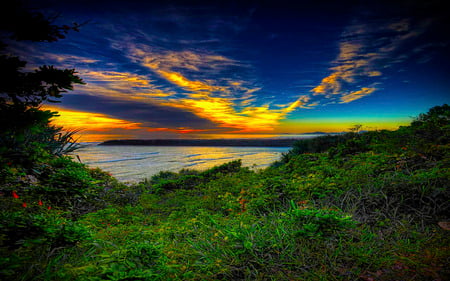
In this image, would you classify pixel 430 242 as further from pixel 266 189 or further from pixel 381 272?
pixel 266 189

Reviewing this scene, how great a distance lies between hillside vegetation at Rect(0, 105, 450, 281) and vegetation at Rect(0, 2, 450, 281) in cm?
1

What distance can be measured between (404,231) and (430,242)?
11.1 inches

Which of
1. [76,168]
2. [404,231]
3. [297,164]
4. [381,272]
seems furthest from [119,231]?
[297,164]

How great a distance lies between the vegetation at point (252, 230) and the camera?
195 centimetres

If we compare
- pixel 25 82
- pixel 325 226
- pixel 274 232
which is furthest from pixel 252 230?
pixel 25 82

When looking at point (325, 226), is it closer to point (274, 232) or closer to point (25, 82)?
point (274, 232)

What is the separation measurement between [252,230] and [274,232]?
301 mm

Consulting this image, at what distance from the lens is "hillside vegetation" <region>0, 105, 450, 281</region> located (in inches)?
85.3

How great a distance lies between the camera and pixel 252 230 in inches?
126

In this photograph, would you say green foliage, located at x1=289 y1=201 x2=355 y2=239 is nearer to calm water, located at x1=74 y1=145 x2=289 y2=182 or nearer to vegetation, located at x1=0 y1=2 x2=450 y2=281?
vegetation, located at x1=0 y1=2 x2=450 y2=281

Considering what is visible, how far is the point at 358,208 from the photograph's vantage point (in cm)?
374

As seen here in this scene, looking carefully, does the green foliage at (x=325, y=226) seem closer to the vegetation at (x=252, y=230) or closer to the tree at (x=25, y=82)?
the vegetation at (x=252, y=230)

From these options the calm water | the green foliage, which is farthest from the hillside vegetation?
the calm water

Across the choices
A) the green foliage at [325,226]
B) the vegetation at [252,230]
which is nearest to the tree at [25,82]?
the vegetation at [252,230]
